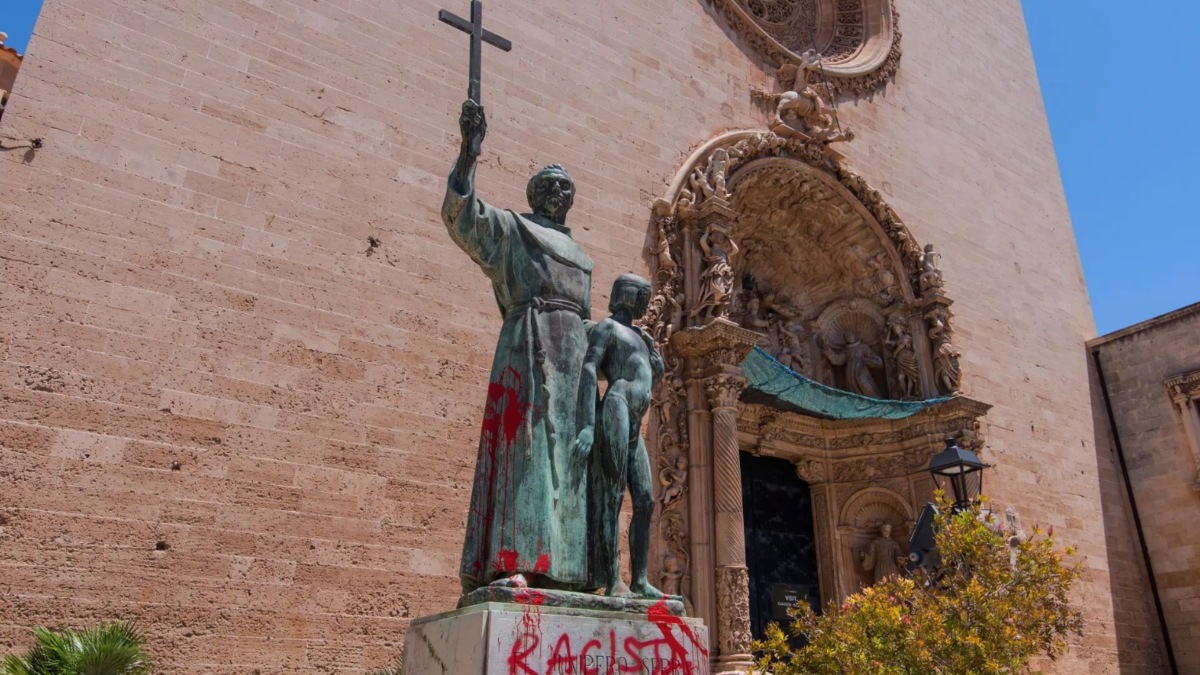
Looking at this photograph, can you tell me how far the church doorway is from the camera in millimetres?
8758

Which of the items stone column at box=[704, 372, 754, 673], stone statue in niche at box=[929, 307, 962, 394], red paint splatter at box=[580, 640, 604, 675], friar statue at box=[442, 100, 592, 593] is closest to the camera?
red paint splatter at box=[580, 640, 604, 675]

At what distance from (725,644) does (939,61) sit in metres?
9.55

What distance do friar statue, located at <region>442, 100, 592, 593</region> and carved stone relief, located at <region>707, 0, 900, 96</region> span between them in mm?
7580

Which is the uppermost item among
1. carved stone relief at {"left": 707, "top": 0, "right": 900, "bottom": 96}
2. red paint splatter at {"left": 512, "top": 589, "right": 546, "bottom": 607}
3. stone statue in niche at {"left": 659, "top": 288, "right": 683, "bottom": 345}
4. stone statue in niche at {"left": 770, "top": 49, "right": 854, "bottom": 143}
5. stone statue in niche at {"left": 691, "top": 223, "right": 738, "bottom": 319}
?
carved stone relief at {"left": 707, "top": 0, "right": 900, "bottom": 96}

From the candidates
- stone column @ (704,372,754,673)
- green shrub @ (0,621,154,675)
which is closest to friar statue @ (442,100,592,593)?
green shrub @ (0,621,154,675)

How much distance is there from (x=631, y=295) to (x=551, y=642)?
1548 millimetres

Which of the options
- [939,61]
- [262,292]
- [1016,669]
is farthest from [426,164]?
[939,61]

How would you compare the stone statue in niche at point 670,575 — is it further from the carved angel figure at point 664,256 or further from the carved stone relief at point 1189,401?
the carved stone relief at point 1189,401

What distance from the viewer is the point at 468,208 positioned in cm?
337

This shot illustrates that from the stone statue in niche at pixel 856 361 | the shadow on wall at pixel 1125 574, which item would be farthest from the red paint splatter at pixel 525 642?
the shadow on wall at pixel 1125 574

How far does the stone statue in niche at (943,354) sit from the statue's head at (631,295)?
6.86 meters

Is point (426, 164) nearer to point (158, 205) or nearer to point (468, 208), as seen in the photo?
point (158, 205)

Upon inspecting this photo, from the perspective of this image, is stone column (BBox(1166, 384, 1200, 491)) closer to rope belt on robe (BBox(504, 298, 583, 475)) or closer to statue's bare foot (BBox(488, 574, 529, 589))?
rope belt on robe (BBox(504, 298, 583, 475))

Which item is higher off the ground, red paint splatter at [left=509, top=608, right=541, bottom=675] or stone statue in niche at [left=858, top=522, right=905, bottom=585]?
stone statue in niche at [left=858, top=522, right=905, bottom=585]
